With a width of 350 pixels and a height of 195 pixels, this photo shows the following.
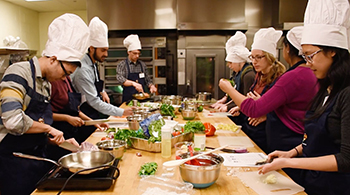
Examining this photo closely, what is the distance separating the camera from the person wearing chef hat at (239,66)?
345 cm

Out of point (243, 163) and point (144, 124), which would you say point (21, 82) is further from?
point (243, 163)

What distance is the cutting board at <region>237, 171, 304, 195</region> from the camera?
4.66ft

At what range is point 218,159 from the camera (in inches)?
62.6

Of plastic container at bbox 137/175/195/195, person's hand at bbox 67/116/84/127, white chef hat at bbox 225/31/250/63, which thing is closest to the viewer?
plastic container at bbox 137/175/195/195

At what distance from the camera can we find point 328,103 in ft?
5.12

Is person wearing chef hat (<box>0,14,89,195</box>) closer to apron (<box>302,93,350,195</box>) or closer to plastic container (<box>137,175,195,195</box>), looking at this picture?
plastic container (<box>137,175,195,195</box>)

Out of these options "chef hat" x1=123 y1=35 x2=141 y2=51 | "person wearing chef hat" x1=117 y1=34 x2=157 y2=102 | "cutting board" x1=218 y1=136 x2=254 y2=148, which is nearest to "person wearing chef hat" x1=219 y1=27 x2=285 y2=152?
"cutting board" x1=218 y1=136 x2=254 y2=148

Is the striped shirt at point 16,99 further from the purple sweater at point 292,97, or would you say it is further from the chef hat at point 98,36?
the purple sweater at point 292,97

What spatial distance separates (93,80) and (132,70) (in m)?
2.35

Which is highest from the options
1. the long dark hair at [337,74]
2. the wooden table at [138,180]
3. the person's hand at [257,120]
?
the long dark hair at [337,74]

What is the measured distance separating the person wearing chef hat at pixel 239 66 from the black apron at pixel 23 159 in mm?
2304

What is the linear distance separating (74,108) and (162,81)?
12.3 feet

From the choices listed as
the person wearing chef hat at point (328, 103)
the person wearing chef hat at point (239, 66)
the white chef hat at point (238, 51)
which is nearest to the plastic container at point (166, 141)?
the person wearing chef hat at point (328, 103)

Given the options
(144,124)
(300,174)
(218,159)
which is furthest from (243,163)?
(144,124)
